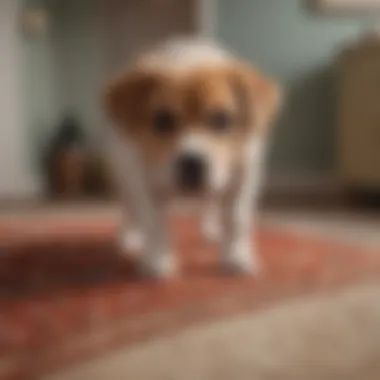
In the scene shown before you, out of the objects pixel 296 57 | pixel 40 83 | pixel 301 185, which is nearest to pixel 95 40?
pixel 40 83

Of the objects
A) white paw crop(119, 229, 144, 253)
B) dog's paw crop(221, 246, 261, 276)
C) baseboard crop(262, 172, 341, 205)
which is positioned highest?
dog's paw crop(221, 246, 261, 276)

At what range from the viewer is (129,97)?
1551mm

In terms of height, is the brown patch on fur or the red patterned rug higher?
the brown patch on fur

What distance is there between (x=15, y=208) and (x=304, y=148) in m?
1.21

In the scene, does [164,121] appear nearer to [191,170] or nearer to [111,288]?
[191,170]

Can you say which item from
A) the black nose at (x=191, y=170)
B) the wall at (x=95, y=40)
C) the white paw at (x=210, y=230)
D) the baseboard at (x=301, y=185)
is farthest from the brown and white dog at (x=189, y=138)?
the wall at (x=95, y=40)

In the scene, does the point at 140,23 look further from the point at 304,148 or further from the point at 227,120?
the point at 227,120

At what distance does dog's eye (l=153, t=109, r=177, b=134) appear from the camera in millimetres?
1519

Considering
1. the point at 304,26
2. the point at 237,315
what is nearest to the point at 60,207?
the point at 304,26

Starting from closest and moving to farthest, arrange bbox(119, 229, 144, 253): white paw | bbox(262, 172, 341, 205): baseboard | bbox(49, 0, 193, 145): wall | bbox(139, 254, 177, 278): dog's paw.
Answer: bbox(139, 254, 177, 278): dog's paw < bbox(119, 229, 144, 253): white paw < bbox(262, 172, 341, 205): baseboard < bbox(49, 0, 193, 145): wall

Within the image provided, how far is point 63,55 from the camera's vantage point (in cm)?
364

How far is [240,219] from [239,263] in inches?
3.6

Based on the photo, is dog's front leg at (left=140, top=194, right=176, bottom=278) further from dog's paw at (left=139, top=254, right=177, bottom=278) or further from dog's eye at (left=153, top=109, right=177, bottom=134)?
dog's eye at (left=153, top=109, right=177, bottom=134)

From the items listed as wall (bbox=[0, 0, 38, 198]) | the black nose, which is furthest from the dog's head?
wall (bbox=[0, 0, 38, 198])
